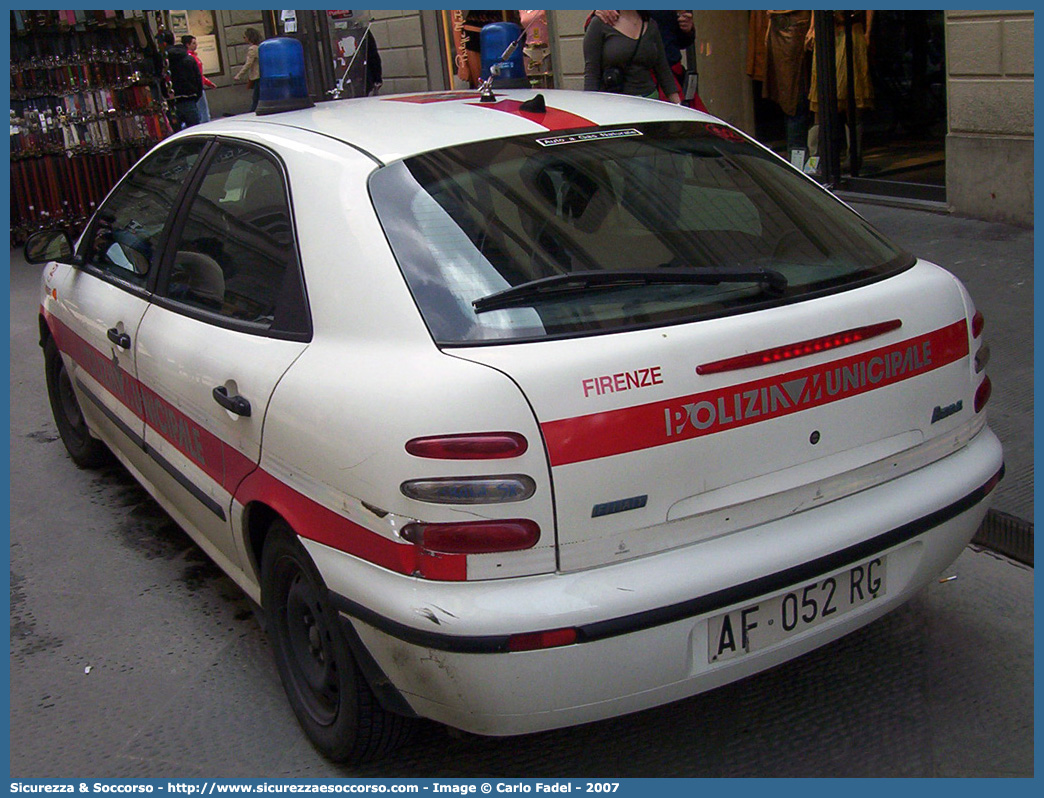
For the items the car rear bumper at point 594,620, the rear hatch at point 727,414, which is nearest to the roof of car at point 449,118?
the rear hatch at point 727,414

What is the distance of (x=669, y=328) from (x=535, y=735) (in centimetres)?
Answer: 124

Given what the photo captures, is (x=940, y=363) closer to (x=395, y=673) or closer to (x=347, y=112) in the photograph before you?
(x=395, y=673)

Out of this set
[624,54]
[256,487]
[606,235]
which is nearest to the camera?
[606,235]

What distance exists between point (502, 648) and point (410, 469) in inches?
16.9

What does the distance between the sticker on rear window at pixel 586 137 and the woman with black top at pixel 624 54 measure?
496 centimetres

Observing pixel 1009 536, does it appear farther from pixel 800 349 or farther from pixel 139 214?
pixel 139 214

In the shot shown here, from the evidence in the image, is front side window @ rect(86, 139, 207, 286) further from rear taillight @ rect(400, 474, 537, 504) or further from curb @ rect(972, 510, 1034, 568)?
curb @ rect(972, 510, 1034, 568)

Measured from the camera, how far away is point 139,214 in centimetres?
437

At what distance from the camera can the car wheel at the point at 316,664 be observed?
295cm

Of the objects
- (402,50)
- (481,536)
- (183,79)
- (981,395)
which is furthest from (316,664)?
(402,50)

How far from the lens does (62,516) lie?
5.16m

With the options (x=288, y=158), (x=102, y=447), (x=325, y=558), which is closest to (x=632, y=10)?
(x=102, y=447)

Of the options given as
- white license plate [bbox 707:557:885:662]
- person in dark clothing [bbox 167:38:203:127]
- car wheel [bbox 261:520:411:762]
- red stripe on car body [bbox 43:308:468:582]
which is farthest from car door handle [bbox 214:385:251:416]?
person in dark clothing [bbox 167:38:203:127]

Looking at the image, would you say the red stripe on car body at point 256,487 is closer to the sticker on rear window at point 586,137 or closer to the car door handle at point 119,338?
the car door handle at point 119,338
